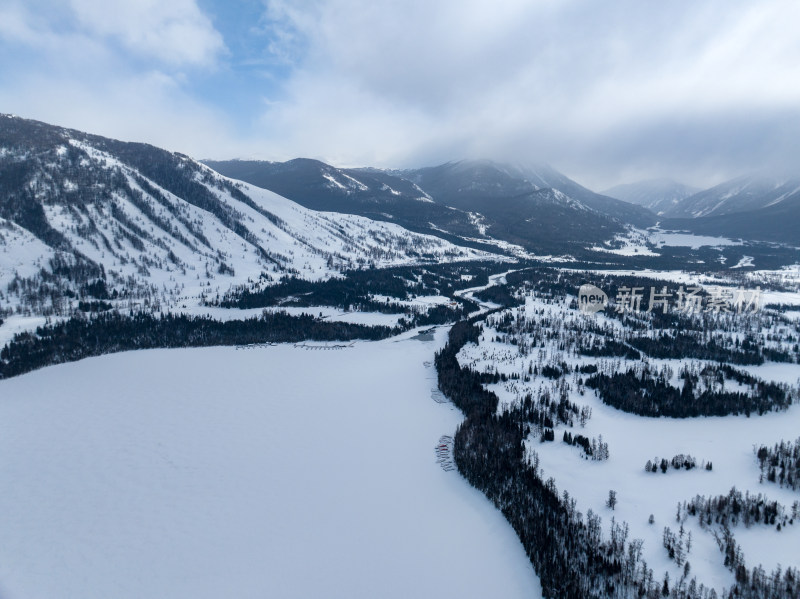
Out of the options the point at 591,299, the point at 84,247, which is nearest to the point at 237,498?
the point at 591,299

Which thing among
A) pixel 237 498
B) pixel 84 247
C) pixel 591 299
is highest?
pixel 84 247

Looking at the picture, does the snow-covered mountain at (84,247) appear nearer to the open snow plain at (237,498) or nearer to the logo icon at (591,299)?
the open snow plain at (237,498)

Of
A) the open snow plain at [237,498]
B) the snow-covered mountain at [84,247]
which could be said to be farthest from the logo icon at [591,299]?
the snow-covered mountain at [84,247]

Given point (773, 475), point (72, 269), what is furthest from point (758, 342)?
point (72, 269)

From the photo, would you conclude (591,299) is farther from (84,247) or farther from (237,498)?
(84,247)

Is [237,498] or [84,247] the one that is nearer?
[237,498]

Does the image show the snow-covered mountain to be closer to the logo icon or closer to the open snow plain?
the open snow plain

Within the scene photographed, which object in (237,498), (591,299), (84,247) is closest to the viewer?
(237,498)
